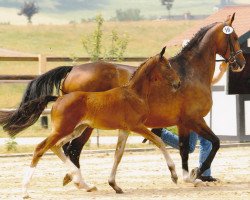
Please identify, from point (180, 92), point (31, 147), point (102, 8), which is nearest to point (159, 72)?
point (180, 92)

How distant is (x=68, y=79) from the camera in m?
13.7

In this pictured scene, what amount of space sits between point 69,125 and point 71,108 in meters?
0.22

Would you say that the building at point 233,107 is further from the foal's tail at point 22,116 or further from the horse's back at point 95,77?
the foal's tail at point 22,116

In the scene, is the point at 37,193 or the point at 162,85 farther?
the point at 162,85

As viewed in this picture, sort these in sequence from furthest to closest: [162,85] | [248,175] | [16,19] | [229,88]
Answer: [16,19] → [229,88] → [248,175] → [162,85]

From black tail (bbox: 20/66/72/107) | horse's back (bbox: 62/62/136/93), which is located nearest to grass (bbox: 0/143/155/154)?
black tail (bbox: 20/66/72/107)

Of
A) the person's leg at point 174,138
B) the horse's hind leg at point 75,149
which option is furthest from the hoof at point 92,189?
the person's leg at point 174,138

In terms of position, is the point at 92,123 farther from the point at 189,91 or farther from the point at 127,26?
the point at 127,26

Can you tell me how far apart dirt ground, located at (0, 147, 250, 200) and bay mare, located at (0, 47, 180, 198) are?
1.16 ft

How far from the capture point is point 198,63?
558 inches

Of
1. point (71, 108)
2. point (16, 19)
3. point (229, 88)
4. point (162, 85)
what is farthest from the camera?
point (16, 19)

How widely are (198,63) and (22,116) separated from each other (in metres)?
2.85

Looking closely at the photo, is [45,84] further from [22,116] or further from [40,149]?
[40,149]

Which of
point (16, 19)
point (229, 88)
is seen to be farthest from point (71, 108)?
point (16, 19)
